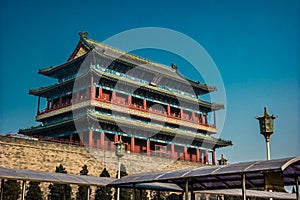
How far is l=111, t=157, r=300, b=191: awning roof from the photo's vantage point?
534 inches

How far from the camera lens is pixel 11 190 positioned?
85.4 feet

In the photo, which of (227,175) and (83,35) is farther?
(83,35)

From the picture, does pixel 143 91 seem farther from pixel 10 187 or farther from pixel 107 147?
pixel 10 187

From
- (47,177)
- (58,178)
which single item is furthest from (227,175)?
(47,177)

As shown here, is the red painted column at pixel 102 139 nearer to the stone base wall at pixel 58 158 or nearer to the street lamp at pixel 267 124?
the stone base wall at pixel 58 158

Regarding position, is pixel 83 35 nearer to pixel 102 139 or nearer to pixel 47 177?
pixel 102 139

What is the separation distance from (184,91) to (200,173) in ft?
121

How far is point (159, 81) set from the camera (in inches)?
1946

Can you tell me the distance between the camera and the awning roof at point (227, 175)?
13.6 metres

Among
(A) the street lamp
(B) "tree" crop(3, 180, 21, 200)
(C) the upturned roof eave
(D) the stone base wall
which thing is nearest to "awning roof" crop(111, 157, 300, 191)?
(A) the street lamp

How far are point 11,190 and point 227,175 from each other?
16061 millimetres

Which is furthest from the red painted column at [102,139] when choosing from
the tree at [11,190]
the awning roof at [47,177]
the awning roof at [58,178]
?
the awning roof at [47,177]

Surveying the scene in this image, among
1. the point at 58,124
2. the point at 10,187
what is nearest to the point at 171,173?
the point at 10,187

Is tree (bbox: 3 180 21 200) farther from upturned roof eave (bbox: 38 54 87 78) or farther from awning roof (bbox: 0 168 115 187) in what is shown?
upturned roof eave (bbox: 38 54 87 78)
